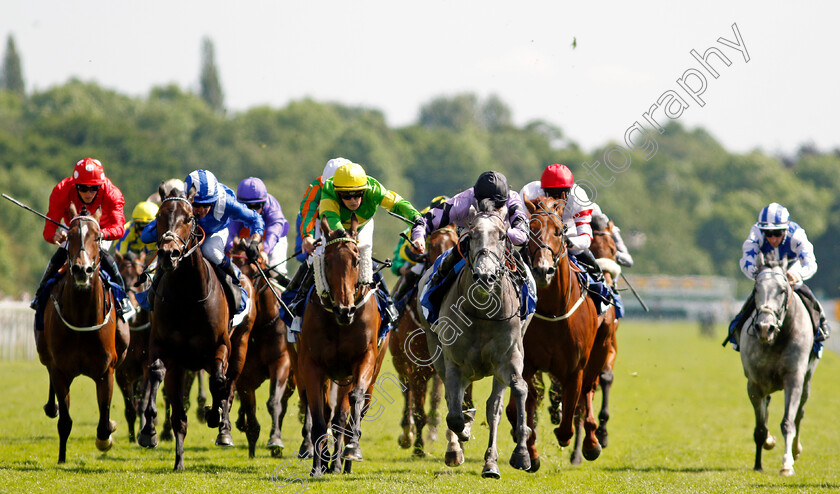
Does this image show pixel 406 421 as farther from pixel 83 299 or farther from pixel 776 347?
pixel 776 347

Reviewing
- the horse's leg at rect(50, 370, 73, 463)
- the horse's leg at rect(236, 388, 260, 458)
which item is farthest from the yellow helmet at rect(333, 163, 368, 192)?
the horse's leg at rect(50, 370, 73, 463)

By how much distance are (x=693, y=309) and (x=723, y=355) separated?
1363 inches

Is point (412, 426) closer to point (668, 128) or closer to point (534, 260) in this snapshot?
point (534, 260)

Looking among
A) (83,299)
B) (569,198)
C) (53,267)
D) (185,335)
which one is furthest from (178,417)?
(569,198)

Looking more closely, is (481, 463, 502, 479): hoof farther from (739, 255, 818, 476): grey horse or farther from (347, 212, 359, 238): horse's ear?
(739, 255, 818, 476): grey horse

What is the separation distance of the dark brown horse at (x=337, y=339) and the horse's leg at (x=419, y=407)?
1659mm

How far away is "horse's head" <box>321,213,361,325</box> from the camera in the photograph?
8047 mm

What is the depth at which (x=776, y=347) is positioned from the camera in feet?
33.7

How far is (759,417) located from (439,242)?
369 cm

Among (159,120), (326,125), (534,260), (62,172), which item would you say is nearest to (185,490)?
(534,260)

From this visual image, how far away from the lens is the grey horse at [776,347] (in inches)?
393

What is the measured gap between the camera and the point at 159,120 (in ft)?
252

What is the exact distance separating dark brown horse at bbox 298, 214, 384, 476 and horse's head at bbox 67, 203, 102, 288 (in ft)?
5.88

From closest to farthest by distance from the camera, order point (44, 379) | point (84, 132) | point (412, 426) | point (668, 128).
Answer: point (412, 426) → point (44, 379) → point (84, 132) → point (668, 128)
